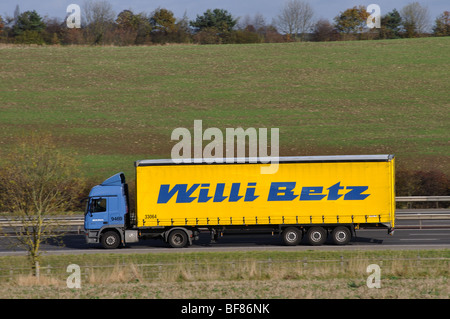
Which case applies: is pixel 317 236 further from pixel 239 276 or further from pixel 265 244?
pixel 239 276

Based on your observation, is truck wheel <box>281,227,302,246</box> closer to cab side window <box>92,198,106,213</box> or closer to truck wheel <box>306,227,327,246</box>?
truck wheel <box>306,227,327,246</box>

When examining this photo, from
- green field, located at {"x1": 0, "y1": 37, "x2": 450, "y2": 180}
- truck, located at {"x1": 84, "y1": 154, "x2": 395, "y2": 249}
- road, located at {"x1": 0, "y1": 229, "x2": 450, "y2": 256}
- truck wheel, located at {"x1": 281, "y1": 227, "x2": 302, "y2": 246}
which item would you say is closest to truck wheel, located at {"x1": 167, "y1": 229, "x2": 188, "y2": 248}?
truck, located at {"x1": 84, "y1": 154, "x2": 395, "y2": 249}

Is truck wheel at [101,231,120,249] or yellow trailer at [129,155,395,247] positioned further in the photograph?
truck wheel at [101,231,120,249]

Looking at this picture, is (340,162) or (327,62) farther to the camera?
(327,62)

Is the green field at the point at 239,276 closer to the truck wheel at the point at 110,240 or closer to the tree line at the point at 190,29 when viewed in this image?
the truck wheel at the point at 110,240

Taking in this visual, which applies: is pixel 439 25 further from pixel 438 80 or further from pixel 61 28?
pixel 61 28

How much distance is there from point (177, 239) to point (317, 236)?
6364 mm

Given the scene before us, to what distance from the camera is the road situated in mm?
27578

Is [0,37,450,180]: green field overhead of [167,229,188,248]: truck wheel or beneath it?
overhead

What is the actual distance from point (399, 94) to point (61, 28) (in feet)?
210

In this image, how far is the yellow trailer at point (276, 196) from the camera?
2781cm

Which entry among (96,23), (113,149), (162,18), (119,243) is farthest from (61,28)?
(119,243)
